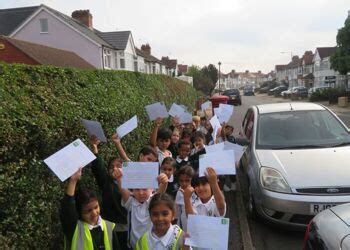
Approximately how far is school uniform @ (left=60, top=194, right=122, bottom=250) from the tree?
126 feet

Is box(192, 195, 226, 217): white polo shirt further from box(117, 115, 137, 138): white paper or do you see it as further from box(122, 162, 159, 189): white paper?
box(117, 115, 137, 138): white paper

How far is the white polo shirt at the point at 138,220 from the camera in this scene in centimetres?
315

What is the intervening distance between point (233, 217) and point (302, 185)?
149cm

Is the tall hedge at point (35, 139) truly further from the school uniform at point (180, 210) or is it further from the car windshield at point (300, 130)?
the car windshield at point (300, 130)

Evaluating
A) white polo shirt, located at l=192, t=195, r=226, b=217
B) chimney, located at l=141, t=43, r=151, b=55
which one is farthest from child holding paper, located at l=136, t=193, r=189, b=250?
chimney, located at l=141, t=43, r=151, b=55

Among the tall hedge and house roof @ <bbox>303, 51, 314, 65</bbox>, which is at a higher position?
house roof @ <bbox>303, 51, 314, 65</bbox>

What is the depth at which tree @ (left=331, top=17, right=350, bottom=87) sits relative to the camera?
3700 cm

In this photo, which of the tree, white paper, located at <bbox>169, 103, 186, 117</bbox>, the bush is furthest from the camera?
the bush

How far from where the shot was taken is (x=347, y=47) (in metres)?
37.5

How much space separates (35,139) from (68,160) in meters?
0.46

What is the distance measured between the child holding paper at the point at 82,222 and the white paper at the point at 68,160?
0.12 meters

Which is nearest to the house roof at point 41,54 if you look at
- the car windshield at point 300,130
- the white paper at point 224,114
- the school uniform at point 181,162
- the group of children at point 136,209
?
the white paper at point 224,114

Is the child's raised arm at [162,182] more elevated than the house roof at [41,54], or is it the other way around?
the house roof at [41,54]

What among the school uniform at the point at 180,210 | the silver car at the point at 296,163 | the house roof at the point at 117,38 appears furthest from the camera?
the house roof at the point at 117,38
